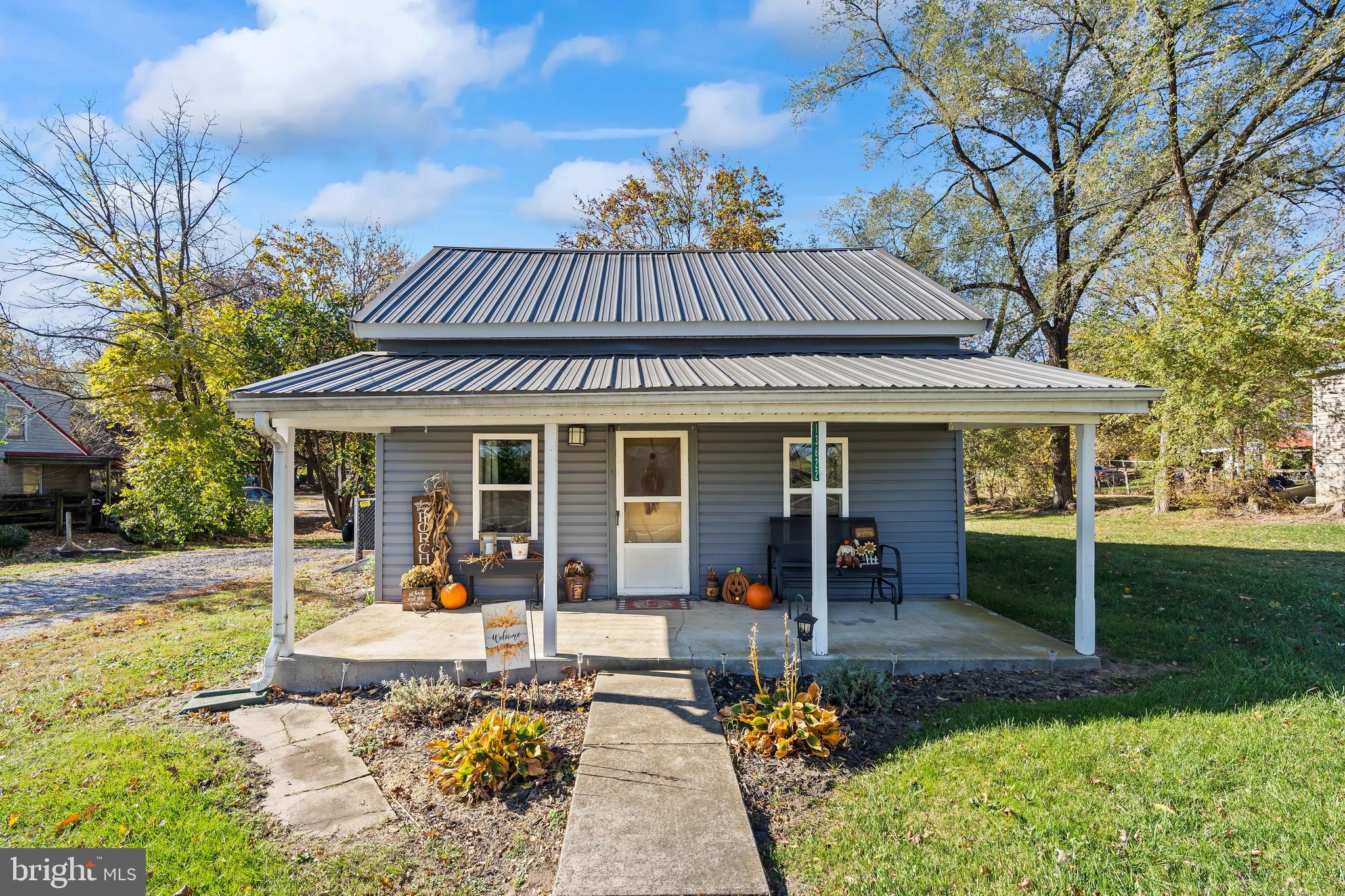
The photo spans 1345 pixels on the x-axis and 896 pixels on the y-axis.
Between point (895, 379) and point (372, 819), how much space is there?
4.99 m

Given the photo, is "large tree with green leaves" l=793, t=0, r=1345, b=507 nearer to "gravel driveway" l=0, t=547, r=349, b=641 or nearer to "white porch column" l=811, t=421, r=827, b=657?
"white porch column" l=811, t=421, r=827, b=657

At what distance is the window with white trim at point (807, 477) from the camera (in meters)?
7.17

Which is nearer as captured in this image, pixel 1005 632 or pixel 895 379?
pixel 895 379

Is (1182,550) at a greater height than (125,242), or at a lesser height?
lesser

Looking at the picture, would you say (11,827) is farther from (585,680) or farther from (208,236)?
(208,236)

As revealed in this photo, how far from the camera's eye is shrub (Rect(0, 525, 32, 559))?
41.5 feet

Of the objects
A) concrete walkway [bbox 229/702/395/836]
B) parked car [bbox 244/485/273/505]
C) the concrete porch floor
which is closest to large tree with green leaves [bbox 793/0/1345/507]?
the concrete porch floor

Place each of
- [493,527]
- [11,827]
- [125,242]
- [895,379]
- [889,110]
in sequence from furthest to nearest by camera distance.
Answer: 1. [889,110]
2. [125,242]
3. [493,527]
4. [895,379]
5. [11,827]

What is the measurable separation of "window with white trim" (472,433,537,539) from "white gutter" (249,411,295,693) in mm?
2153

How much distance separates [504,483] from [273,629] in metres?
2.78

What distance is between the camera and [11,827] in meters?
3.09

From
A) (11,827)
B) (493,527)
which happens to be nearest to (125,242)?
(493,527)

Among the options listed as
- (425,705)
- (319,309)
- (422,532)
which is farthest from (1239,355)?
(319,309)

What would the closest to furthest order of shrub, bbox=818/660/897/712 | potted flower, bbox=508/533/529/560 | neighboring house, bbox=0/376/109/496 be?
1. shrub, bbox=818/660/897/712
2. potted flower, bbox=508/533/529/560
3. neighboring house, bbox=0/376/109/496
